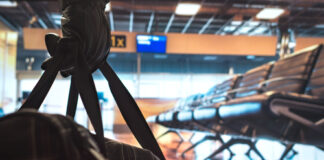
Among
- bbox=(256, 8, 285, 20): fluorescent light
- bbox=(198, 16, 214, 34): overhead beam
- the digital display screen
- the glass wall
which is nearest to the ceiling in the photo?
bbox=(198, 16, 214, 34): overhead beam

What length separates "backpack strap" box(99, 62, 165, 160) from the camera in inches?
18.2

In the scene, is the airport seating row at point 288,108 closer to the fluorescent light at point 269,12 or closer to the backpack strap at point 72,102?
the backpack strap at point 72,102

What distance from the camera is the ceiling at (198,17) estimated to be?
9.55m

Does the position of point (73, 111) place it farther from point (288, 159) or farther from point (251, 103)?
point (288, 159)

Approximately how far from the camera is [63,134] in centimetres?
25

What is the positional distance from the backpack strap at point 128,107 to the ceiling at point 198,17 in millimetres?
8489

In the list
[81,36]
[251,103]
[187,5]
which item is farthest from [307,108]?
[187,5]

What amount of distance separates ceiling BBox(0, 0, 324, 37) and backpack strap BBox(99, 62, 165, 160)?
8489mm

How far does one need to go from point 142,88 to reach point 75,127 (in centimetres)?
996

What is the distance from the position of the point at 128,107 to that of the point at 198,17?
36.3ft

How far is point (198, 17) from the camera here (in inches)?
443

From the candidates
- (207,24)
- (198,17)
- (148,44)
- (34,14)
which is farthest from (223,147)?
(207,24)

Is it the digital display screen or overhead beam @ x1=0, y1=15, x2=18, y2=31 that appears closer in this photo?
the digital display screen

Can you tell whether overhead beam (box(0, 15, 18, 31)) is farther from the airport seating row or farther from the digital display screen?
the airport seating row
